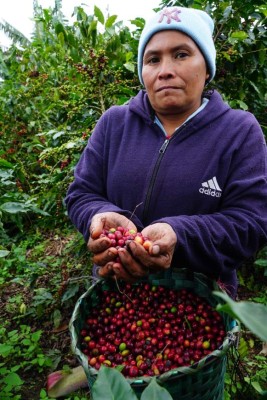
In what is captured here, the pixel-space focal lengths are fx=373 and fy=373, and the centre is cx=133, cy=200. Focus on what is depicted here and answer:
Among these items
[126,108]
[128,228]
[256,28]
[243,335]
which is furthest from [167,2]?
[243,335]

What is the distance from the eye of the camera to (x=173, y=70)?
4.60ft

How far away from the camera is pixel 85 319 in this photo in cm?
147

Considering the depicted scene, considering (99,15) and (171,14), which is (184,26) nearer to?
(171,14)

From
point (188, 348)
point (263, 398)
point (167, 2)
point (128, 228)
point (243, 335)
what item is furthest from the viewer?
point (167, 2)

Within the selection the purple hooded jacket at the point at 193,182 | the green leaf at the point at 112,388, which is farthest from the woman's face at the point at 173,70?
the green leaf at the point at 112,388

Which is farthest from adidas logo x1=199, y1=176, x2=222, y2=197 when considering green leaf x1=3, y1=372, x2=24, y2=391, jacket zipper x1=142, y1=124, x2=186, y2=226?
green leaf x1=3, y1=372, x2=24, y2=391

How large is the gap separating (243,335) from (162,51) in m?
1.75

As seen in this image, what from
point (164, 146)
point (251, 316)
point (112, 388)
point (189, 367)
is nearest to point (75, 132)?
point (164, 146)

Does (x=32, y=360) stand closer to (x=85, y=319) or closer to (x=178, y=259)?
(x=85, y=319)

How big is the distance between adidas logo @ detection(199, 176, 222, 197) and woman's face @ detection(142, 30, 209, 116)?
32cm

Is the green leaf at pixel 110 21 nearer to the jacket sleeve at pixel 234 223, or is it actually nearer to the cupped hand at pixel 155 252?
the jacket sleeve at pixel 234 223

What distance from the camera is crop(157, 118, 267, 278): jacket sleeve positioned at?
1313 millimetres

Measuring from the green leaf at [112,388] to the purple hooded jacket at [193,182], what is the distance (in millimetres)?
767

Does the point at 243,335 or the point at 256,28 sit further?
the point at 256,28
